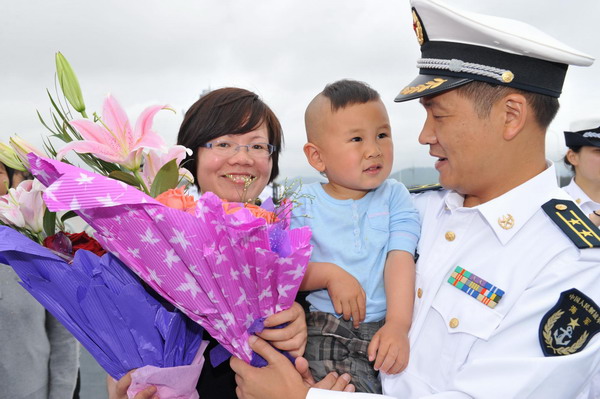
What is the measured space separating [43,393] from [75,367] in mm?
234

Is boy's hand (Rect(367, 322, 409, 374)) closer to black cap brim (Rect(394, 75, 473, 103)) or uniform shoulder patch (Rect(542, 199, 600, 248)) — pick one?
uniform shoulder patch (Rect(542, 199, 600, 248))

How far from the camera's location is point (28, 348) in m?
2.85

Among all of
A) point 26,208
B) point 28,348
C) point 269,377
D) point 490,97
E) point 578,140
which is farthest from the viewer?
point 578,140

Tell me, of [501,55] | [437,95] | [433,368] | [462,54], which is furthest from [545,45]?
[433,368]

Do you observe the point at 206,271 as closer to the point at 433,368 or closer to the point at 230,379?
the point at 230,379

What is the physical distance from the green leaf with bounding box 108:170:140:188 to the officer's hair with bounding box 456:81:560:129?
1224 millimetres

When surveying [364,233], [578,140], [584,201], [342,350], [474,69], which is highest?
[474,69]

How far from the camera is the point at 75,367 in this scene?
3.14 m

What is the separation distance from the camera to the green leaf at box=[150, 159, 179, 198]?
152 cm

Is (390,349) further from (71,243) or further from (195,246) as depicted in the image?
(71,243)

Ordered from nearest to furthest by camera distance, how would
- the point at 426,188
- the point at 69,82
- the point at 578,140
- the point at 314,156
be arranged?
the point at 69,82, the point at 314,156, the point at 426,188, the point at 578,140

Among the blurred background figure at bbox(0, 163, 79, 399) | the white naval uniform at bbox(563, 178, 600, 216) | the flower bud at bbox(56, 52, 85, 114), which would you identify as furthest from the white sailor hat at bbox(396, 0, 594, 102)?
the white naval uniform at bbox(563, 178, 600, 216)

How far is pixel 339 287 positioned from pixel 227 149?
2.58ft

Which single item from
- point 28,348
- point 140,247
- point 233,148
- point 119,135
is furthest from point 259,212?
point 28,348
